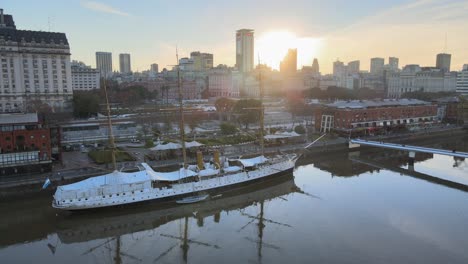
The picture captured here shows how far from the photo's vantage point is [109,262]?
12680mm

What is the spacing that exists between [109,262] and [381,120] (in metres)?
32.3

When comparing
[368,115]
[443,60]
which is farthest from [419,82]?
[368,115]

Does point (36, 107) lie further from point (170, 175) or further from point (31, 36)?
point (170, 175)

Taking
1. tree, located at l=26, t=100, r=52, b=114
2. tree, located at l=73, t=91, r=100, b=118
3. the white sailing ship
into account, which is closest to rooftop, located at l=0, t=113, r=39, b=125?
the white sailing ship

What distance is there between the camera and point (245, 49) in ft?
436

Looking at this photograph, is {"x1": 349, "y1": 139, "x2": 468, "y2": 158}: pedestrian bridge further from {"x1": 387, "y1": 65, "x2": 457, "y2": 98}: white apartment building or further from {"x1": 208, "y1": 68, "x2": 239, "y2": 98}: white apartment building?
{"x1": 387, "y1": 65, "x2": 457, "y2": 98}: white apartment building

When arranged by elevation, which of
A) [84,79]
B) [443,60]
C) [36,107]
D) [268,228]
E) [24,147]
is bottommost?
[268,228]

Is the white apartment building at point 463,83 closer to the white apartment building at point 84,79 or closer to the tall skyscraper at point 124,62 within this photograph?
the white apartment building at point 84,79

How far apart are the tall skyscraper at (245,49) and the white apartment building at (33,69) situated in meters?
89.5

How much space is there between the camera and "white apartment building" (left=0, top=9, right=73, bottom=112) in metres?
43.3

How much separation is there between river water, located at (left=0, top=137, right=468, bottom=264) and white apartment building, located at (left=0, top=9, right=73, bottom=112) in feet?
103

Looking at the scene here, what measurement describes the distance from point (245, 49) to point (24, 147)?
118868 millimetres

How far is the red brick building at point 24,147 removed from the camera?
19.1 m

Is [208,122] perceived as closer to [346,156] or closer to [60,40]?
[346,156]
